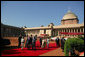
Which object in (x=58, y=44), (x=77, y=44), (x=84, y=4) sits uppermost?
(x=84, y=4)

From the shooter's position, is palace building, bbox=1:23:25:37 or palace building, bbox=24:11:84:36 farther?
palace building, bbox=24:11:84:36

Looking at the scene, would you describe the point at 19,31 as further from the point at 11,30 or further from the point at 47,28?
the point at 47,28

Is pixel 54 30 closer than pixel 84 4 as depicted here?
No

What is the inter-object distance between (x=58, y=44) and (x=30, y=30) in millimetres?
67347

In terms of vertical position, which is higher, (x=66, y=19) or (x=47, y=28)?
(x=66, y=19)

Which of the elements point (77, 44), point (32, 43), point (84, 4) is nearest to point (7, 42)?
point (32, 43)

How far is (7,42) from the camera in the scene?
15383mm

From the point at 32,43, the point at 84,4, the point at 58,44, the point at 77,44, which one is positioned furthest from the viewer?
the point at 58,44

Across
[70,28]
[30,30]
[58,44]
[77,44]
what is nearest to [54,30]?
[70,28]

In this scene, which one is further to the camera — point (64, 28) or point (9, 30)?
point (64, 28)

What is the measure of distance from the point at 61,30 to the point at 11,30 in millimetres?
30818

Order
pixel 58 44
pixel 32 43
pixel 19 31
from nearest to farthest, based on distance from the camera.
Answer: pixel 32 43
pixel 58 44
pixel 19 31

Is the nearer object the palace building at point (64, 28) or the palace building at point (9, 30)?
the palace building at point (9, 30)

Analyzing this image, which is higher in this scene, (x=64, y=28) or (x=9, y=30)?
(x=64, y=28)
